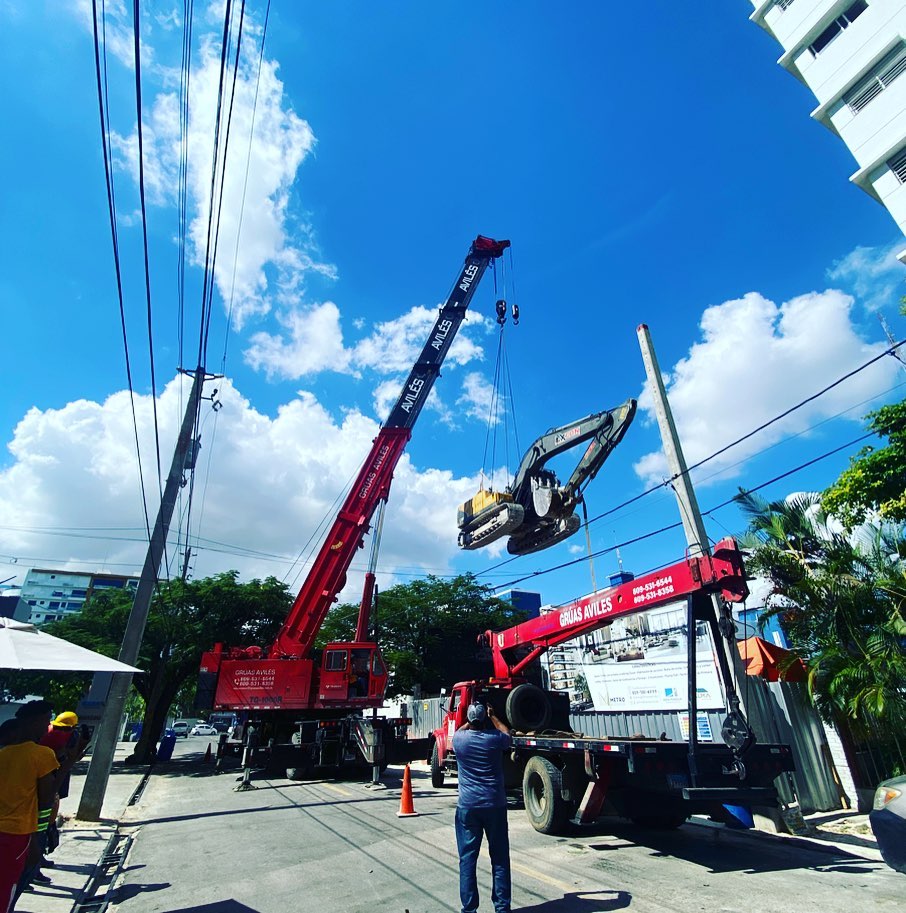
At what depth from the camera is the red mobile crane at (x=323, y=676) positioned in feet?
51.3

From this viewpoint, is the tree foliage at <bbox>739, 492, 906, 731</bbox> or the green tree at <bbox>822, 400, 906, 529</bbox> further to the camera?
the green tree at <bbox>822, 400, 906, 529</bbox>

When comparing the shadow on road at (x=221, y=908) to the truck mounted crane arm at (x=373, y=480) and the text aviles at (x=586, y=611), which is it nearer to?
the text aviles at (x=586, y=611)

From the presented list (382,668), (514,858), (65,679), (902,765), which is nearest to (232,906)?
(514,858)

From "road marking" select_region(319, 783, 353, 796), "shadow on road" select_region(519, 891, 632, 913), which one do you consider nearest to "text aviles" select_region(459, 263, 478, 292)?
"road marking" select_region(319, 783, 353, 796)

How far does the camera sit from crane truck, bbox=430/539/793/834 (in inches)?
259

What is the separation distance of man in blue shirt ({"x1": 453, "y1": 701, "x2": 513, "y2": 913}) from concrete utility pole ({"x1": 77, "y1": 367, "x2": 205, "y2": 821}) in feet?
20.8

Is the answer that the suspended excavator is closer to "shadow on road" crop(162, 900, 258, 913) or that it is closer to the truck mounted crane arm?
the truck mounted crane arm

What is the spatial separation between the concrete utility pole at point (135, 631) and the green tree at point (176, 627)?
13.1 metres

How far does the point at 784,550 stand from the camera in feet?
34.3

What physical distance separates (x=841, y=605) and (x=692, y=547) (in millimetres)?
2617

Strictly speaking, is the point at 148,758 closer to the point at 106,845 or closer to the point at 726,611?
the point at 106,845

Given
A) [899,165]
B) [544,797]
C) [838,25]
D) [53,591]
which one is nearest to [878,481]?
[544,797]

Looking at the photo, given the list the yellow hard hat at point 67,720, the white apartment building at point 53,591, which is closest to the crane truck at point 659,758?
the yellow hard hat at point 67,720

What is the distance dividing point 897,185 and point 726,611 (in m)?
22.8
